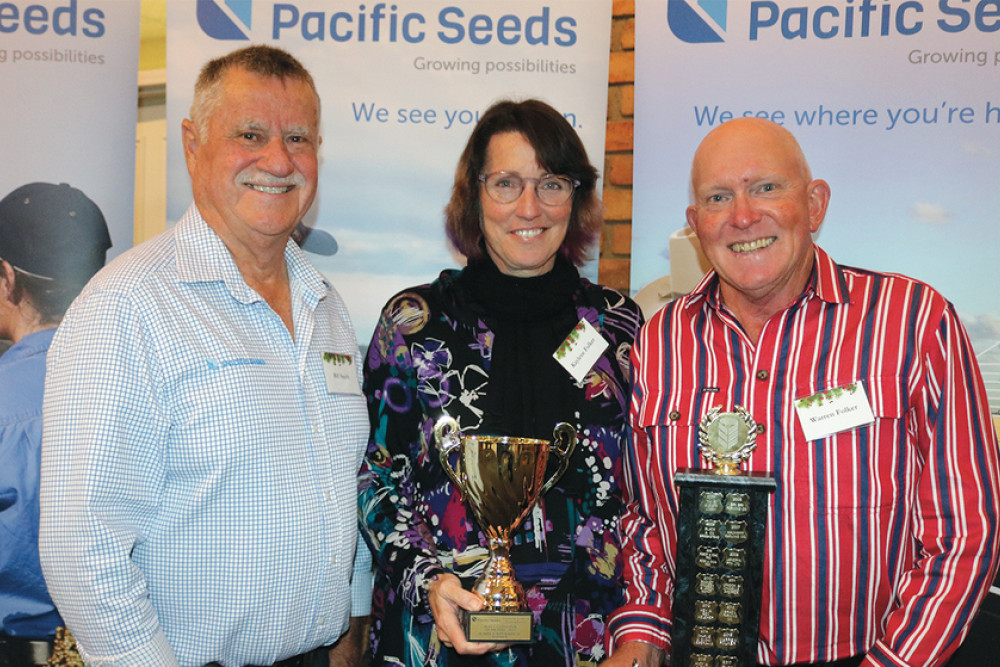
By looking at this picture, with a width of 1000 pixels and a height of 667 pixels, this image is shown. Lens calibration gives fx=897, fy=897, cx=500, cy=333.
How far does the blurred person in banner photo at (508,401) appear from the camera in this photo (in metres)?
2.33

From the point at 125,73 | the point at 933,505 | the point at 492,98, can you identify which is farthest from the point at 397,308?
the point at 125,73

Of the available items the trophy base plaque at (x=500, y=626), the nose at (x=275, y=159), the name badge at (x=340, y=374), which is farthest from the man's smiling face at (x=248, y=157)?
the trophy base plaque at (x=500, y=626)

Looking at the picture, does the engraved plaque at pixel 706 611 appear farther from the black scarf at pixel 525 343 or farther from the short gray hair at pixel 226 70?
the short gray hair at pixel 226 70

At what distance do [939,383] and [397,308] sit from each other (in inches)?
54.4

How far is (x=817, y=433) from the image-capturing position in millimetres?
2080

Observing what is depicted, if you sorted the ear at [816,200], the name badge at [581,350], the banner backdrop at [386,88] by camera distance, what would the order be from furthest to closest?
the banner backdrop at [386,88] → the name badge at [581,350] → the ear at [816,200]

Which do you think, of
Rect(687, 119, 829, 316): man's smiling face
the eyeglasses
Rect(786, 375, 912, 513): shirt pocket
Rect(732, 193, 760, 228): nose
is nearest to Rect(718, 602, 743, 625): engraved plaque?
Rect(786, 375, 912, 513): shirt pocket

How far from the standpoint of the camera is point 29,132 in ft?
11.5

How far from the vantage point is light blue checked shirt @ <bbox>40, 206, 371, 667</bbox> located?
186cm

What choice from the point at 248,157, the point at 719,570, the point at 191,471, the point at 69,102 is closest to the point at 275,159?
the point at 248,157

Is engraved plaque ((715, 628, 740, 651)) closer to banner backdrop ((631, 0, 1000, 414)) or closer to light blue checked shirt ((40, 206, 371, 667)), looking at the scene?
light blue checked shirt ((40, 206, 371, 667))

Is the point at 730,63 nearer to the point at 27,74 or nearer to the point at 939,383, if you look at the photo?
the point at 939,383

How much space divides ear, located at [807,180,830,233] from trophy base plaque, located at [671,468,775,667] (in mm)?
752

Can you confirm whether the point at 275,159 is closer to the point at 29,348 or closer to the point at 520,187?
the point at 520,187
